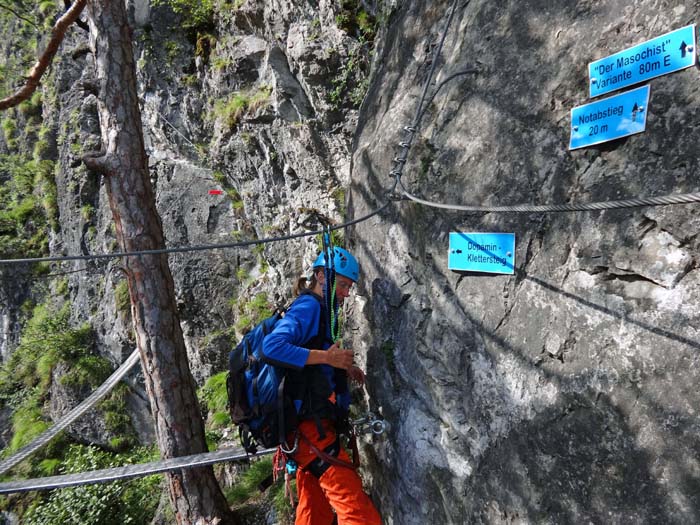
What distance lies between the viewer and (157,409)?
461 cm

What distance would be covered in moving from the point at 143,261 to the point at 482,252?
3443mm

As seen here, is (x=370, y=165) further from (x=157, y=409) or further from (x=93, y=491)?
(x=93, y=491)

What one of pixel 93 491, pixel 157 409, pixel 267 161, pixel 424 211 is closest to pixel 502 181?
pixel 424 211

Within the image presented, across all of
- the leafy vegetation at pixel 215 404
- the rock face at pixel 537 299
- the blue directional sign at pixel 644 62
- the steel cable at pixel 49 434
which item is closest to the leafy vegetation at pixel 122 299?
the leafy vegetation at pixel 215 404

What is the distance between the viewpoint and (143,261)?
14.6 ft

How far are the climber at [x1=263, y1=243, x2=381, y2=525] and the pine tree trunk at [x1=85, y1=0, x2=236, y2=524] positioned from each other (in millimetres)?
1871

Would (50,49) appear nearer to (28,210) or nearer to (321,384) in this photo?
(321,384)

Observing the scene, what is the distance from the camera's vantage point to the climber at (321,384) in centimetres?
305

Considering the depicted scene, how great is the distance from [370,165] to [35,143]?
579 inches

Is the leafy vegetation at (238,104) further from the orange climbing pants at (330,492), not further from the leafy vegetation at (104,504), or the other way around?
the leafy vegetation at (104,504)

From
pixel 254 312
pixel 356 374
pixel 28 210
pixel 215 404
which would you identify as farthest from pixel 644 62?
pixel 28 210

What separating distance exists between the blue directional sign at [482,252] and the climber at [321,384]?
86cm

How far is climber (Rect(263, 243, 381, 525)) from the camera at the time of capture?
3053 millimetres

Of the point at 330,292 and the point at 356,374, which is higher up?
the point at 330,292
